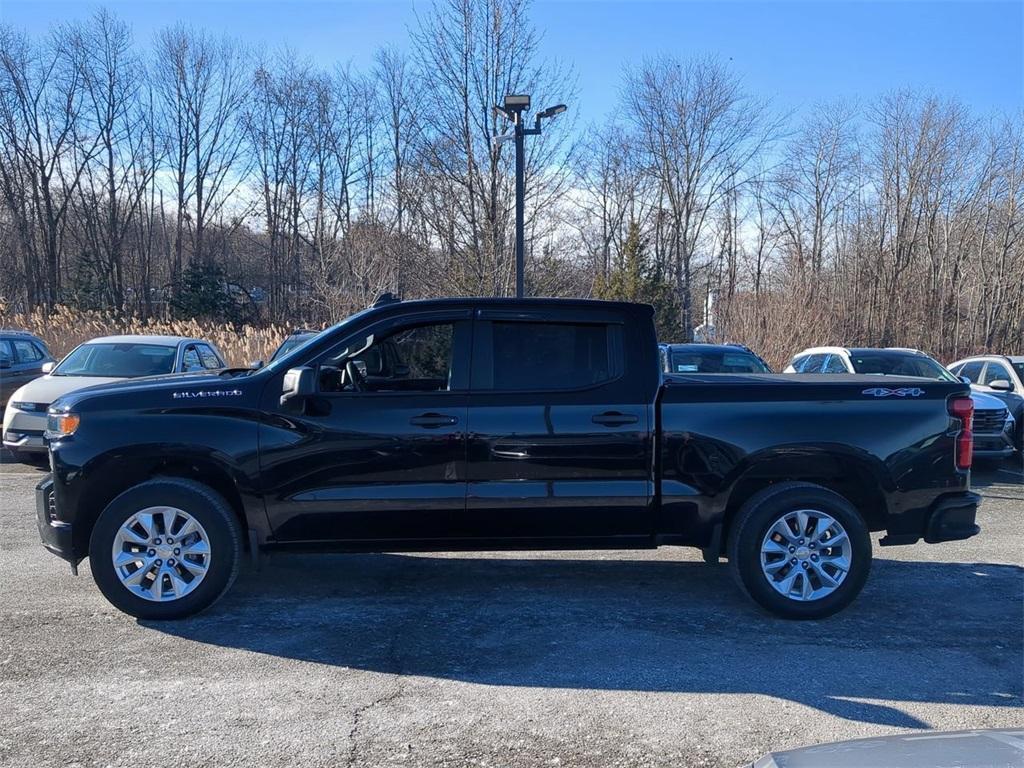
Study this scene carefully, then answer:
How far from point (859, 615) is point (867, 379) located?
1528mm

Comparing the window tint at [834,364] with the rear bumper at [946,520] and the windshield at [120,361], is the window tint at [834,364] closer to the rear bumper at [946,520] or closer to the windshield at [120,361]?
the rear bumper at [946,520]

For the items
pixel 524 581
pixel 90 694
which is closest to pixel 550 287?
pixel 524 581

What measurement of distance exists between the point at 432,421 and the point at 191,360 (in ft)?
27.1

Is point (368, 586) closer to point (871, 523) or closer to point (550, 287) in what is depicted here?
point (871, 523)

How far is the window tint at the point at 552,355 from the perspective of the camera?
554 centimetres

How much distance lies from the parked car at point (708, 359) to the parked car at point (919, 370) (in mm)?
1207

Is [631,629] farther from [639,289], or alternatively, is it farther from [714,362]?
[639,289]

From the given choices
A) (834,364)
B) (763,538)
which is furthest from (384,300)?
(834,364)

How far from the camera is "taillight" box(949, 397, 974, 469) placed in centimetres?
557

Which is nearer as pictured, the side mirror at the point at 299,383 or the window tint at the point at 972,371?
the side mirror at the point at 299,383

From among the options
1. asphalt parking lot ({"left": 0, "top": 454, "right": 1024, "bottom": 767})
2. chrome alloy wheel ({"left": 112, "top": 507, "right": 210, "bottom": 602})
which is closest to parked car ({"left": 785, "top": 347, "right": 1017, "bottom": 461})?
asphalt parking lot ({"left": 0, "top": 454, "right": 1024, "bottom": 767})

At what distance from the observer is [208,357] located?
13.4 meters

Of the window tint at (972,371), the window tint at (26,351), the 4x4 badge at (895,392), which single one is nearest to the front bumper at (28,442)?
the window tint at (26,351)

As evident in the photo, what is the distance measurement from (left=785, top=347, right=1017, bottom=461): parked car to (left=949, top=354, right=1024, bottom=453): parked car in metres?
0.33
